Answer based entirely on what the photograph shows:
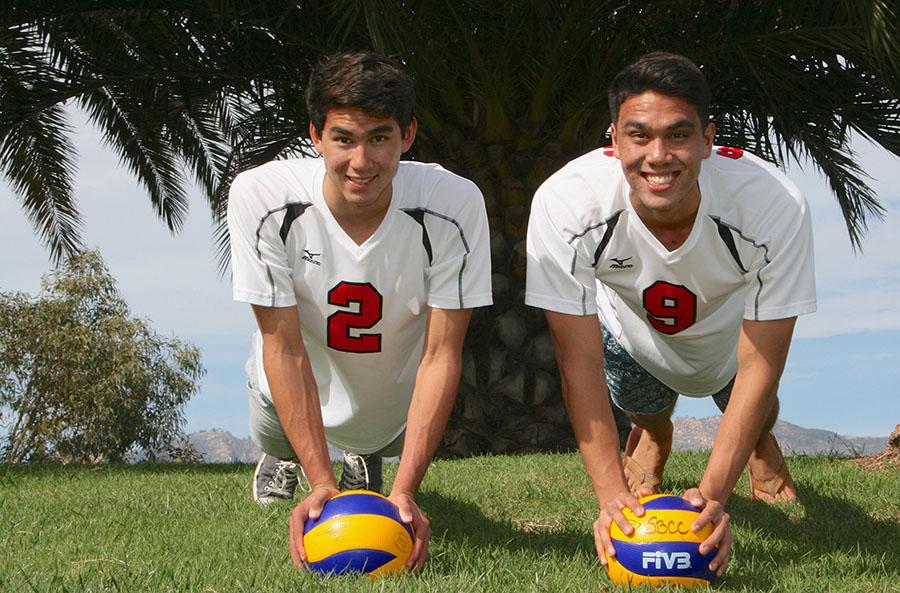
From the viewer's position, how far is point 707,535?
3729 mm

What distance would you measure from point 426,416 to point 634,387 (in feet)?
6.55

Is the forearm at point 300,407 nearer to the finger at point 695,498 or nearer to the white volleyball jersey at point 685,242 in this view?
the white volleyball jersey at point 685,242

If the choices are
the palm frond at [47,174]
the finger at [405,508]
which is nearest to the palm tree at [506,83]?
the palm frond at [47,174]

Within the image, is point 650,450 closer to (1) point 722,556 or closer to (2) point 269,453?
(2) point 269,453

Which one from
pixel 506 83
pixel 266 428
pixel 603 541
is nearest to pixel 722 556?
pixel 603 541

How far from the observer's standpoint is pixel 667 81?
390 cm

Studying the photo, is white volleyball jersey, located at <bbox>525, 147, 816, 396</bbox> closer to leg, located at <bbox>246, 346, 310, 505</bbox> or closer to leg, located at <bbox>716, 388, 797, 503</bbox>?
leg, located at <bbox>716, 388, 797, 503</bbox>

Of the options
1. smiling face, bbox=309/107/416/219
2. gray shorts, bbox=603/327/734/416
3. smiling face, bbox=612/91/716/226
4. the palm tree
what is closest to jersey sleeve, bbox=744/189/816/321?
smiling face, bbox=612/91/716/226

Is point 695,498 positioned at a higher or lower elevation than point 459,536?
higher

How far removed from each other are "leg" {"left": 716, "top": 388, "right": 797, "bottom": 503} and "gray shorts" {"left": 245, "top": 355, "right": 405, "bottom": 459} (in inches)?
77.6

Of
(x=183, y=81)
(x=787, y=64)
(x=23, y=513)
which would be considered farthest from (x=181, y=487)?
(x=787, y=64)

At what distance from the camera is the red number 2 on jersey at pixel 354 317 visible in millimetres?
4453

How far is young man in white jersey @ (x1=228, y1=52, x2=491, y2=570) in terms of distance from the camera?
13.4 feet

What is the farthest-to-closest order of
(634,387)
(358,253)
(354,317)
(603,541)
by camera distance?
(634,387)
(354,317)
(358,253)
(603,541)
